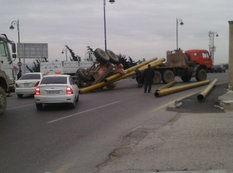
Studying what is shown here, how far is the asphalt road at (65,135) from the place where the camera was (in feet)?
16.2

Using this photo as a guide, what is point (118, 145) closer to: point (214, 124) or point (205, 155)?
point (205, 155)

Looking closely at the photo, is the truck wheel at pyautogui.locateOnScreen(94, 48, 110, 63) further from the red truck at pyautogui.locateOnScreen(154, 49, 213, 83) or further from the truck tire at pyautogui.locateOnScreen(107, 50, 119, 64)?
the red truck at pyautogui.locateOnScreen(154, 49, 213, 83)

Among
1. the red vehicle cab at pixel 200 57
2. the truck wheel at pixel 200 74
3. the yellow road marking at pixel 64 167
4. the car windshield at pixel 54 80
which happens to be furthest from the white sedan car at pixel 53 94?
the red vehicle cab at pixel 200 57

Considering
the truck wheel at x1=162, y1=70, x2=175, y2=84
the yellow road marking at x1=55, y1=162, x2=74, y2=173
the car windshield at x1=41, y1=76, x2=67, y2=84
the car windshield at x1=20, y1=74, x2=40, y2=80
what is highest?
the car windshield at x1=41, y1=76, x2=67, y2=84

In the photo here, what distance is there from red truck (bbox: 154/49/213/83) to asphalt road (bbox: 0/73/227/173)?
13594mm

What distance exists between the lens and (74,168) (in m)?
4.67

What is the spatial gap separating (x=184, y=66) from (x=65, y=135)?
1860 centimetres

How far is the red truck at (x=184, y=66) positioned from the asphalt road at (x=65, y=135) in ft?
44.6

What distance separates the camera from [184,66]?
23.9 meters

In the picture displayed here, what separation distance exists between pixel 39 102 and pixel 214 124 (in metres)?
6.94

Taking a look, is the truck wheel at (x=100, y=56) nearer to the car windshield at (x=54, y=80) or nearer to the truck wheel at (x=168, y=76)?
the truck wheel at (x=168, y=76)

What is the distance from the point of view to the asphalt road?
194 inches

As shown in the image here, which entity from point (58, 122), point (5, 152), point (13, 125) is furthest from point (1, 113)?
point (5, 152)

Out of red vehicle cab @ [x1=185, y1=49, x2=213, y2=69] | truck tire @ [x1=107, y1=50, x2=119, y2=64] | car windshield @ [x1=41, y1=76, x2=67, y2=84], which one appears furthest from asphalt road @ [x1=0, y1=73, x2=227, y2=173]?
red vehicle cab @ [x1=185, y1=49, x2=213, y2=69]
